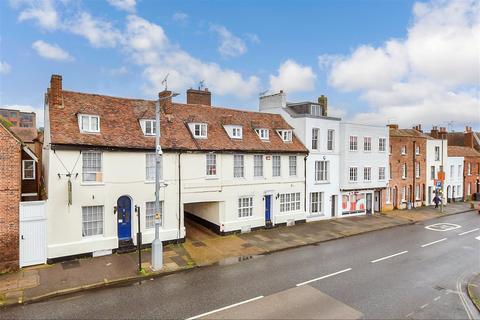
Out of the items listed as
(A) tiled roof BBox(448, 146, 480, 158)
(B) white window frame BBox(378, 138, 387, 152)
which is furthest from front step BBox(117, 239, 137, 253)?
A: (A) tiled roof BBox(448, 146, 480, 158)

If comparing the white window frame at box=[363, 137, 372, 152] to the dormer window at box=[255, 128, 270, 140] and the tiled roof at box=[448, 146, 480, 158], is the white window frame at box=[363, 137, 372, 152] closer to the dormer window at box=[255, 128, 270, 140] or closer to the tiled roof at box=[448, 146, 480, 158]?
the dormer window at box=[255, 128, 270, 140]

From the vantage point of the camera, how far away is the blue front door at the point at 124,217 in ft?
61.1

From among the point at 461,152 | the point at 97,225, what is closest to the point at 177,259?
the point at 97,225

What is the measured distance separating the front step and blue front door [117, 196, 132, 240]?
23 cm

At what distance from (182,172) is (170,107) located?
5315 mm

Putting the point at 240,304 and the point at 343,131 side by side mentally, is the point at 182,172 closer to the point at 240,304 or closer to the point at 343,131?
the point at 240,304

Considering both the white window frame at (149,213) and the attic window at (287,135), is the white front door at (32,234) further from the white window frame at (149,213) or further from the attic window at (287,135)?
the attic window at (287,135)

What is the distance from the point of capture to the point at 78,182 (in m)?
17.2

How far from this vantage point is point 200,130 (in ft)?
73.5

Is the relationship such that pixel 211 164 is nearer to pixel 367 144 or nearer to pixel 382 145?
pixel 367 144

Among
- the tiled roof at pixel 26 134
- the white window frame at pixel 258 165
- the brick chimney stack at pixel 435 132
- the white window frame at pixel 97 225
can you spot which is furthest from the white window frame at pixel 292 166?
the brick chimney stack at pixel 435 132

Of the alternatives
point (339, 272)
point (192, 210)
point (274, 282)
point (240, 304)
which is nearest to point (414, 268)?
point (339, 272)

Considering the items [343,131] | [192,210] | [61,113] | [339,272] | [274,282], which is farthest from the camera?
[343,131]

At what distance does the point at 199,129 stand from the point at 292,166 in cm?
857
